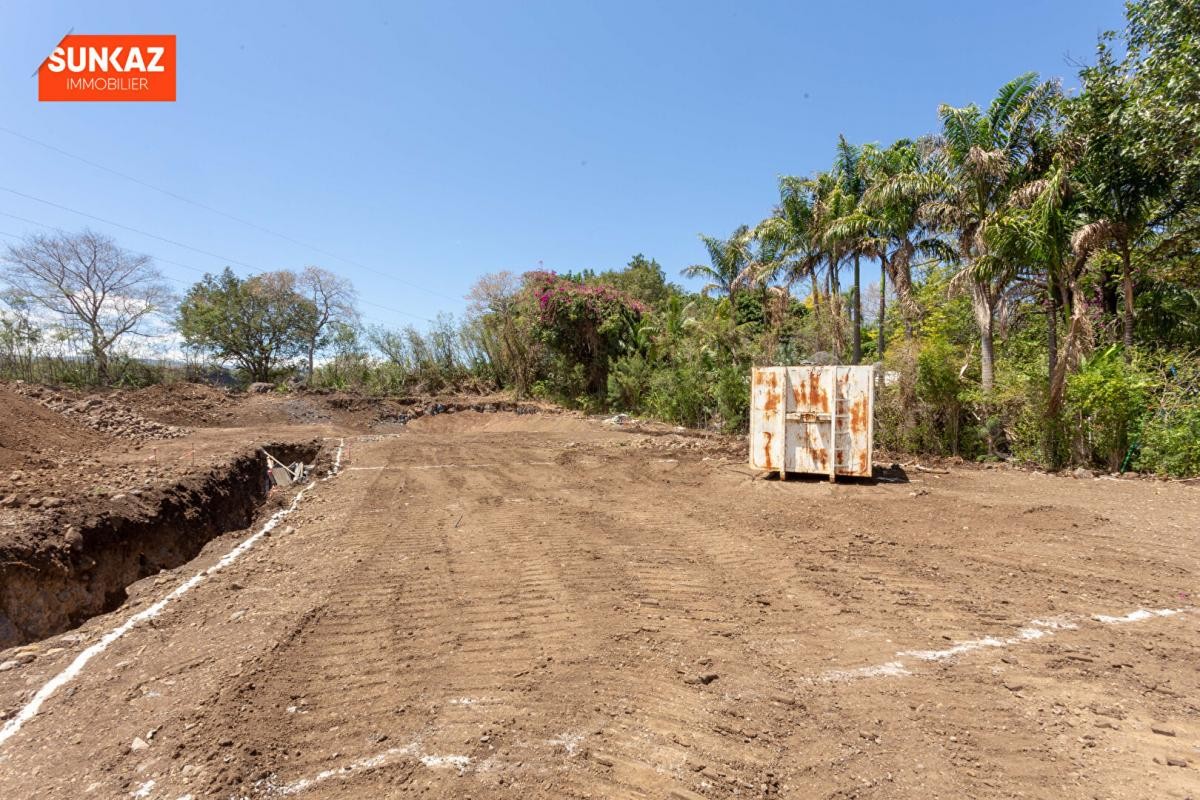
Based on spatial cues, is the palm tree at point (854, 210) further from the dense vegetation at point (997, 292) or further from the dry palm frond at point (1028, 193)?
the dry palm frond at point (1028, 193)

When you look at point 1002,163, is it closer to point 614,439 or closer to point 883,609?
point 614,439

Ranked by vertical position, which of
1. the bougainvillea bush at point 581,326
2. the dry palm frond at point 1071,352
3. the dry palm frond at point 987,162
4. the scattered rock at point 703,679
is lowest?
the scattered rock at point 703,679

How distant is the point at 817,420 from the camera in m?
8.77

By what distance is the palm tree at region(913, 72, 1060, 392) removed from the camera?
38.5ft

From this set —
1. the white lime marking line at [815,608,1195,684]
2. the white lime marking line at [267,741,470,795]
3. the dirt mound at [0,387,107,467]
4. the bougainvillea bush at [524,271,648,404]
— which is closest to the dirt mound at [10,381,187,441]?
the dirt mound at [0,387,107,467]

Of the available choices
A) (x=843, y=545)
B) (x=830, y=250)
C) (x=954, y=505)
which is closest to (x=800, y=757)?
(x=843, y=545)

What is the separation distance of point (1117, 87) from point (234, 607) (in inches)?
642

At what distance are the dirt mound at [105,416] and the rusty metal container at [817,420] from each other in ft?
52.8

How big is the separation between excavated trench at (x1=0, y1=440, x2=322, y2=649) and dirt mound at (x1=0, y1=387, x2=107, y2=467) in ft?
10.4

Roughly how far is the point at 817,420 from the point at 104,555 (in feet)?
30.5

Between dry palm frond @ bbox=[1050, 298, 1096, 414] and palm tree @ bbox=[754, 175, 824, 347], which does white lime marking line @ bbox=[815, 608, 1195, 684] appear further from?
palm tree @ bbox=[754, 175, 824, 347]

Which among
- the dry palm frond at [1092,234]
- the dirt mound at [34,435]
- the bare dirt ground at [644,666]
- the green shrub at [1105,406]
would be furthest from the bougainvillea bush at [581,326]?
the bare dirt ground at [644,666]

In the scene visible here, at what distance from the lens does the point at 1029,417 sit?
10.1 m

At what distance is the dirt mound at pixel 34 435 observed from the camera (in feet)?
29.5
